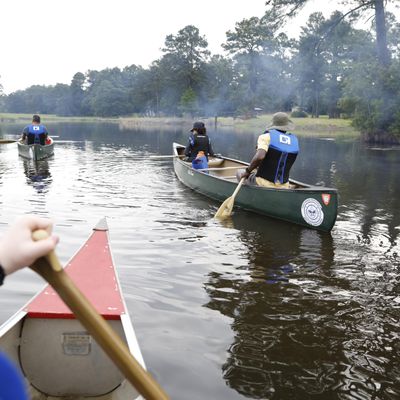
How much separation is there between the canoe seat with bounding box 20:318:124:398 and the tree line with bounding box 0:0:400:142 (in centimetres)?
2700

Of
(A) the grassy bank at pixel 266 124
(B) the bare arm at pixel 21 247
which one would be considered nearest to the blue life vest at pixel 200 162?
(B) the bare arm at pixel 21 247

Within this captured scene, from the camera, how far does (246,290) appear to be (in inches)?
194

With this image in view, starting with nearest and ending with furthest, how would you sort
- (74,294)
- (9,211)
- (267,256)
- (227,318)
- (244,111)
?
(74,294), (227,318), (267,256), (9,211), (244,111)

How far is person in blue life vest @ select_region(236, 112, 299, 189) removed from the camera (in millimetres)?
7625

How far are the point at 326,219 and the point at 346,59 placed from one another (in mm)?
59783

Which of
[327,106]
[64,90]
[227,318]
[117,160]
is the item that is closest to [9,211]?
[227,318]

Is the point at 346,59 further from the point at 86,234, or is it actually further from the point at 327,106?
the point at 86,234

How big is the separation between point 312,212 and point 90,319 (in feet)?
20.6

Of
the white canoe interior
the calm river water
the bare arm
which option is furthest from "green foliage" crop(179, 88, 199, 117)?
the bare arm

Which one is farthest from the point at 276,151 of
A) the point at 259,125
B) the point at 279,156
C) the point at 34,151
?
the point at 259,125

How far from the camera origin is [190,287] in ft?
16.4

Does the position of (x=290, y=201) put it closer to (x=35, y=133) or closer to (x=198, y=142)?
(x=198, y=142)

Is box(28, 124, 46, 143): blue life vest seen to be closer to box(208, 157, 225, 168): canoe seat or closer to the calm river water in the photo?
the calm river water

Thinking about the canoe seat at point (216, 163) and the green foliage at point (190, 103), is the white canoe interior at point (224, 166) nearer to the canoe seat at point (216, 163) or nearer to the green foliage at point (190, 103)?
the canoe seat at point (216, 163)
